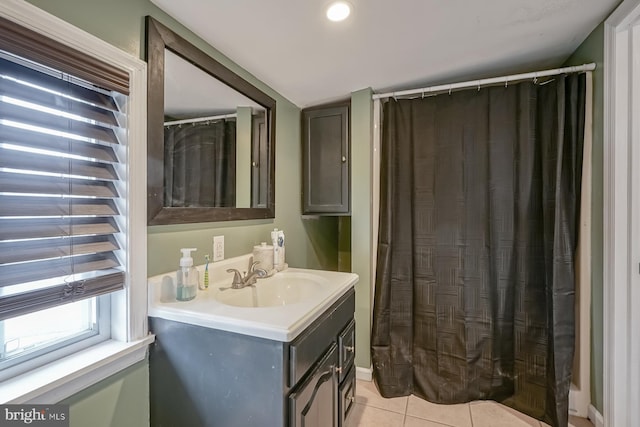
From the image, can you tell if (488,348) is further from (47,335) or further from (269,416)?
(47,335)

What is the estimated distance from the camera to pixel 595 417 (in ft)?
4.92

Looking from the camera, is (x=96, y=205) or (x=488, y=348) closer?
(x=96, y=205)

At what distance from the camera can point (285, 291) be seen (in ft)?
5.06

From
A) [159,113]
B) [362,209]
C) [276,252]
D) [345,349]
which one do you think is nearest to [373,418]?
[345,349]

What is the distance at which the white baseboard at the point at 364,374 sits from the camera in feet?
6.54

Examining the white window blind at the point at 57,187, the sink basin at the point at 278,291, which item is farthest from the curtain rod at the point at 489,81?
the white window blind at the point at 57,187

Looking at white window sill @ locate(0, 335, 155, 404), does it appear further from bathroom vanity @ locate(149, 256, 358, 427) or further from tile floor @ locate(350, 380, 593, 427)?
tile floor @ locate(350, 380, 593, 427)

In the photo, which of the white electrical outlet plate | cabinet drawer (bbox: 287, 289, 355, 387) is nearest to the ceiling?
the white electrical outlet plate

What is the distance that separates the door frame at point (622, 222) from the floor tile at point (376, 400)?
1000 mm

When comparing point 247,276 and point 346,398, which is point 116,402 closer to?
point 247,276

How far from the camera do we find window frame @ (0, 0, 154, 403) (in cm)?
79

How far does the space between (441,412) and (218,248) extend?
1.65 m

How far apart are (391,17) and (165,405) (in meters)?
1.86

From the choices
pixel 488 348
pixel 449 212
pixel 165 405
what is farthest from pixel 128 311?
pixel 488 348
